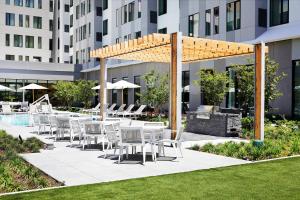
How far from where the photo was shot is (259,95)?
14.4m

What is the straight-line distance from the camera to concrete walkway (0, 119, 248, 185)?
8617 millimetres

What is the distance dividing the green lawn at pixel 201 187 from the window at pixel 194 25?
2214 centimetres

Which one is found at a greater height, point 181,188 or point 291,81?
point 291,81

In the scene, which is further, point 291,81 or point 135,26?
point 135,26

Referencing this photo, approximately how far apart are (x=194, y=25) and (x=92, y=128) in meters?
19.6

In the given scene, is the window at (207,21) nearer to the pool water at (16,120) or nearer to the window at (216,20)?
the window at (216,20)

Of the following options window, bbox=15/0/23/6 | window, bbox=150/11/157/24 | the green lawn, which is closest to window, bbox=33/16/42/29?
window, bbox=15/0/23/6

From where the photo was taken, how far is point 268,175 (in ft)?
28.8

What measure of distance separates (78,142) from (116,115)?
49.3ft

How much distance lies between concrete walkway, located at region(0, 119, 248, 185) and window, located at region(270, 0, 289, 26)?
47.9 feet

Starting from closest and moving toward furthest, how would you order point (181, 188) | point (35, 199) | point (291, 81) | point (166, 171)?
point (35, 199) → point (181, 188) → point (166, 171) → point (291, 81)

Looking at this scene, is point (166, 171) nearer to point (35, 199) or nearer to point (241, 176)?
point (241, 176)

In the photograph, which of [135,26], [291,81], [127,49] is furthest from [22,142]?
[135,26]

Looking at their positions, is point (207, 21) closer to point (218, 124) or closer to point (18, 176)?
point (218, 124)
